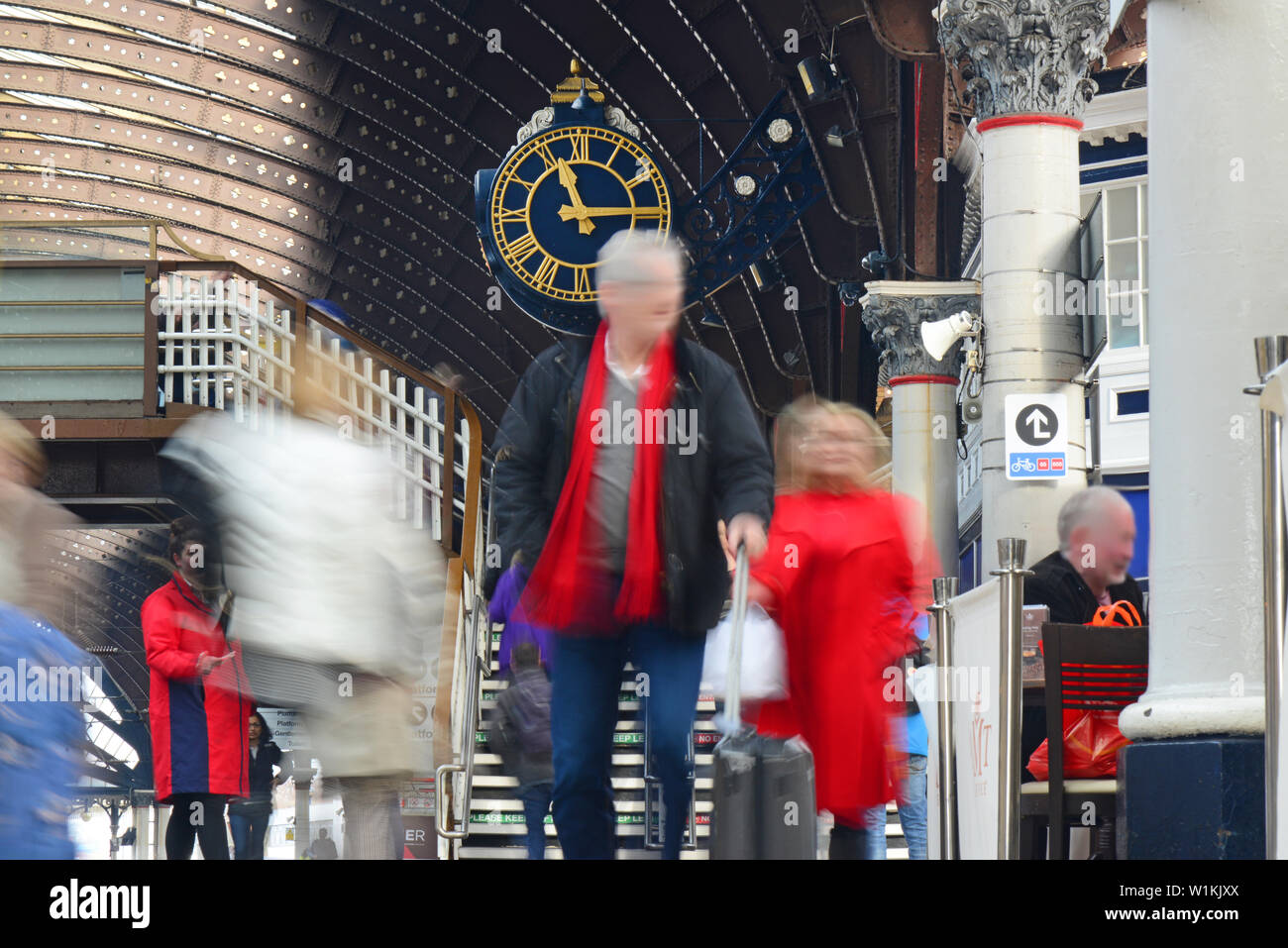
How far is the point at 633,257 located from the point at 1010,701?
2.11 m

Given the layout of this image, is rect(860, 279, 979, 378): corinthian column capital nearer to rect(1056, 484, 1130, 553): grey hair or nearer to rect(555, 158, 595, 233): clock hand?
rect(555, 158, 595, 233): clock hand

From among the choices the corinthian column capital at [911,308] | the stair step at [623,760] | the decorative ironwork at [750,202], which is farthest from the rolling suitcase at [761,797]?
the corinthian column capital at [911,308]

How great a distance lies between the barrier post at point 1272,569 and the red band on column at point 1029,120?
26.1ft

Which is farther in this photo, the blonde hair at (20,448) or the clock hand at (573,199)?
the clock hand at (573,199)

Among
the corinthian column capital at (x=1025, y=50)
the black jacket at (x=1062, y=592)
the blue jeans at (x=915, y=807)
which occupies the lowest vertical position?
the blue jeans at (x=915, y=807)

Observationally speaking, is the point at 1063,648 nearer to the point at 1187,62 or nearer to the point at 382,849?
the point at 1187,62

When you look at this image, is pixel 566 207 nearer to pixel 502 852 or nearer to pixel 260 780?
pixel 502 852

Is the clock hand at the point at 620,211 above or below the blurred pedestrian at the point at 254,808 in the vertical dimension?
above

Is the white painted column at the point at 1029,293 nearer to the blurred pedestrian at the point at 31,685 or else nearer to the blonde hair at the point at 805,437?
the blonde hair at the point at 805,437

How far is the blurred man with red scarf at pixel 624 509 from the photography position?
4.77 meters

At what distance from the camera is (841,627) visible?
5.32m

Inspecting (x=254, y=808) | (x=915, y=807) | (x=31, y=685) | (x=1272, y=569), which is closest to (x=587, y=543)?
(x=31, y=685)

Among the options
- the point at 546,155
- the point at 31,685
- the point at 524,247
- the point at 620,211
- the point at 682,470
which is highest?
the point at 546,155

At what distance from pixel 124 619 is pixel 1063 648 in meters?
46.9
